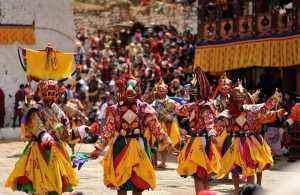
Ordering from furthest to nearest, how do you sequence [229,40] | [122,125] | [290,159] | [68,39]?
[68,39], [229,40], [290,159], [122,125]

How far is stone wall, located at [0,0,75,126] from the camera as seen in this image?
881 inches

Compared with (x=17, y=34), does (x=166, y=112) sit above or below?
below

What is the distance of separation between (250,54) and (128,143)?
11.2 metres

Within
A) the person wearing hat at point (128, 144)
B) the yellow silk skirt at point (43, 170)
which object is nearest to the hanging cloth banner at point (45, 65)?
the person wearing hat at point (128, 144)

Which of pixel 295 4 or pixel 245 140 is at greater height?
pixel 295 4

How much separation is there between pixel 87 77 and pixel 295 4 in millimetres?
11668

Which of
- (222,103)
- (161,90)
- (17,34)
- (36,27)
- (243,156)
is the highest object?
(36,27)

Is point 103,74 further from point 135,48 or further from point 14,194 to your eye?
point 14,194

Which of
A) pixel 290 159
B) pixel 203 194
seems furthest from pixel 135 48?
pixel 203 194

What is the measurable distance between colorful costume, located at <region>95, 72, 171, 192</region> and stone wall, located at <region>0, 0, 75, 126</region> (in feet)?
45.9

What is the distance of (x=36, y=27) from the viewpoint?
23.1 meters

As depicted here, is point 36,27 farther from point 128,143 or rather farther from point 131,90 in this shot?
point 128,143

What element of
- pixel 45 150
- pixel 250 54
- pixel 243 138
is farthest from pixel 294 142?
pixel 45 150

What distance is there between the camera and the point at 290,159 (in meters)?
16.2
